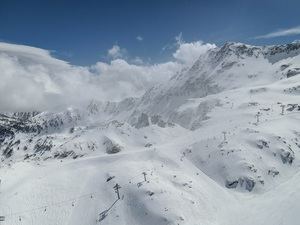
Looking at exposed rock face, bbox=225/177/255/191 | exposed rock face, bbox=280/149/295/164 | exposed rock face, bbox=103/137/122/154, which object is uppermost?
exposed rock face, bbox=103/137/122/154

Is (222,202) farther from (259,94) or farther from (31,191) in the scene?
(259,94)

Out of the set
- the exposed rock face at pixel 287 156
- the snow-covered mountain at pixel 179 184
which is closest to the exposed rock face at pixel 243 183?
the snow-covered mountain at pixel 179 184

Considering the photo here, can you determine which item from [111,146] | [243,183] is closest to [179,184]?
[243,183]

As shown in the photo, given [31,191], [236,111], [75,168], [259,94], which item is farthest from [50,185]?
[259,94]

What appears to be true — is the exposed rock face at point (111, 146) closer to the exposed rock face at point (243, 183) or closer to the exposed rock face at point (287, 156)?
the exposed rock face at point (243, 183)

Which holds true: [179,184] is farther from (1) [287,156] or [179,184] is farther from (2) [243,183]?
(1) [287,156]

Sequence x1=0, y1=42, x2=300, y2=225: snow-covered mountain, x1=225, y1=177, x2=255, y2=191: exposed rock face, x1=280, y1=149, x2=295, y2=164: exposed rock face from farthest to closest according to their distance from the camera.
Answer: x1=280, y1=149, x2=295, y2=164: exposed rock face
x1=225, y1=177, x2=255, y2=191: exposed rock face
x1=0, y1=42, x2=300, y2=225: snow-covered mountain

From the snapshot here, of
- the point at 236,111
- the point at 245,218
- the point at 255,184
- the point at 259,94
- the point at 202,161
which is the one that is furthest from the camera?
the point at 259,94

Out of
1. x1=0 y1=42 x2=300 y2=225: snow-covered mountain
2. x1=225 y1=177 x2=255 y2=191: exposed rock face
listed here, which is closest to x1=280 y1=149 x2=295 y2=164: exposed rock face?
x1=0 y1=42 x2=300 y2=225: snow-covered mountain

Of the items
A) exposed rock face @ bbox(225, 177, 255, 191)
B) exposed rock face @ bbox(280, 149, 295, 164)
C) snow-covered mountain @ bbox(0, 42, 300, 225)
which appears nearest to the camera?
snow-covered mountain @ bbox(0, 42, 300, 225)

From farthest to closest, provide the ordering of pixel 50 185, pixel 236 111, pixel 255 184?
pixel 236 111 → pixel 50 185 → pixel 255 184

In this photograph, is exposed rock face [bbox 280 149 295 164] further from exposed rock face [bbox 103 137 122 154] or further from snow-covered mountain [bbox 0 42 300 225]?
exposed rock face [bbox 103 137 122 154]
